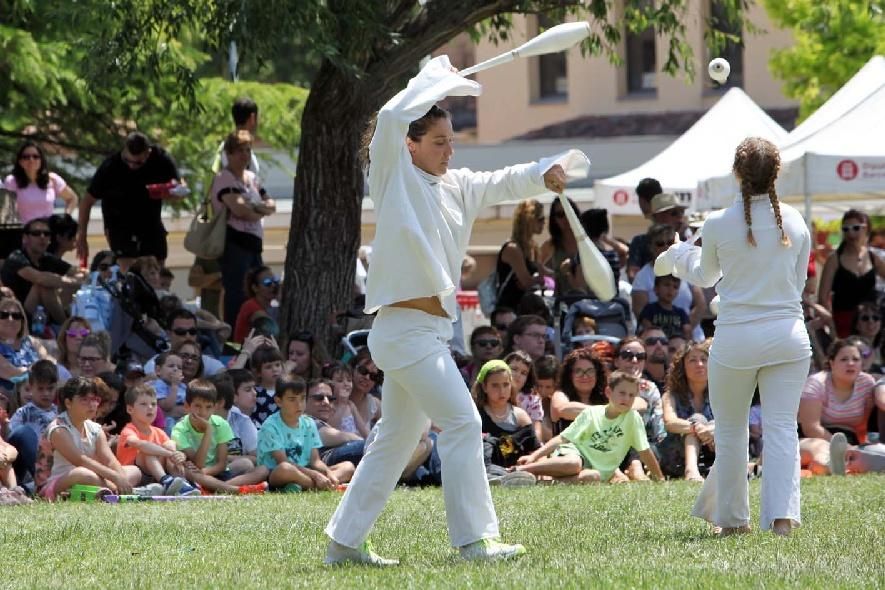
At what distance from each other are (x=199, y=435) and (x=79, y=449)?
42.1 inches

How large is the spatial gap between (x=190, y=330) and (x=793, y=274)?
751cm

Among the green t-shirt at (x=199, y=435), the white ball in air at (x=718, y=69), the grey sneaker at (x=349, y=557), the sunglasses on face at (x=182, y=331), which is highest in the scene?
the white ball in air at (x=718, y=69)

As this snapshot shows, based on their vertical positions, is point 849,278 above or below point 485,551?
above

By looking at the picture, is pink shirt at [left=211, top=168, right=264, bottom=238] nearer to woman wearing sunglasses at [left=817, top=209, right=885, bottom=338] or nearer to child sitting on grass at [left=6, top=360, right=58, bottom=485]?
child sitting on grass at [left=6, top=360, right=58, bottom=485]

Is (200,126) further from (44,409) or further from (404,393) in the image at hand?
(404,393)

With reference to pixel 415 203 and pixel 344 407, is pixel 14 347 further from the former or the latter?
pixel 415 203

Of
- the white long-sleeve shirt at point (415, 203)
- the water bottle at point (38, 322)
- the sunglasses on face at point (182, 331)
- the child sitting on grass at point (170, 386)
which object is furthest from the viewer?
the water bottle at point (38, 322)

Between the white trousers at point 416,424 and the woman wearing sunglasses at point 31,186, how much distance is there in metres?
9.53

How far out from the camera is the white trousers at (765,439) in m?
8.02

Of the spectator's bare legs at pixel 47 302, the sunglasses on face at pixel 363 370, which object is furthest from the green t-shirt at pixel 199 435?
the spectator's bare legs at pixel 47 302

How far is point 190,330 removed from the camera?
577 inches

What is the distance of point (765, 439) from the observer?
8086 millimetres

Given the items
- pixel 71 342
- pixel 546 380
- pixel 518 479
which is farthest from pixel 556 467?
pixel 71 342

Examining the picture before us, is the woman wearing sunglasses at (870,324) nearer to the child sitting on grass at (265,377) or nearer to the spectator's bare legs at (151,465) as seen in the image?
the child sitting on grass at (265,377)
